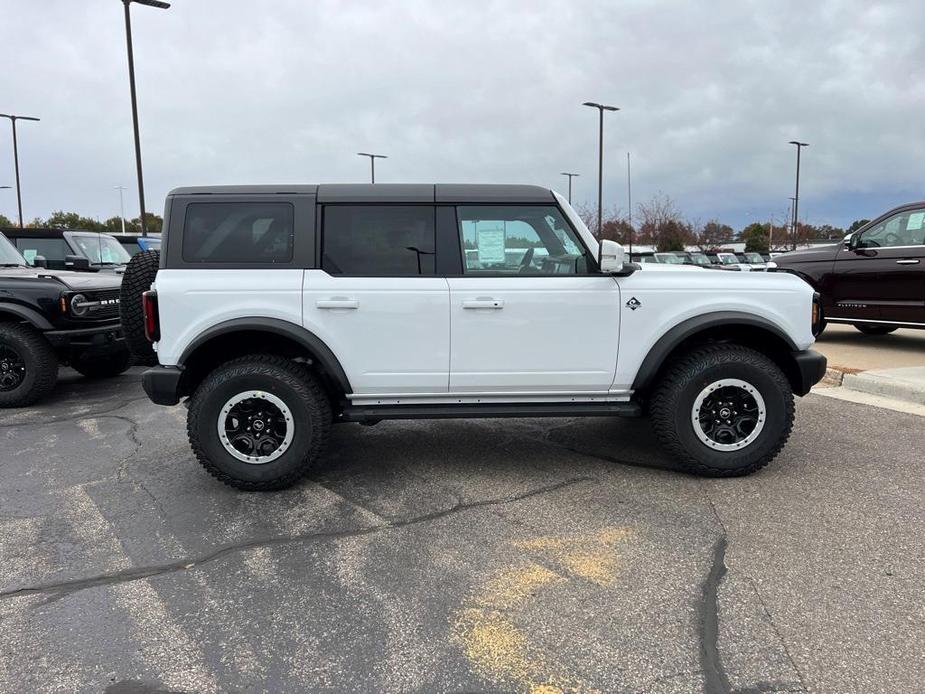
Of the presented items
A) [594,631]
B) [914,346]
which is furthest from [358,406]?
[914,346]

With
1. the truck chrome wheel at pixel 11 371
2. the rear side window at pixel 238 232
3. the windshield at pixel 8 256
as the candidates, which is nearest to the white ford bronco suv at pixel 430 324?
the rear side window at pixel 238 232

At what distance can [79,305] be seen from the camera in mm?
6332

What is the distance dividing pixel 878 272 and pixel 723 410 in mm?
5551

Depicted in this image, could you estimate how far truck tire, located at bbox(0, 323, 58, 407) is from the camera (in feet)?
20.1

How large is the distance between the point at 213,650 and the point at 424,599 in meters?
0.85

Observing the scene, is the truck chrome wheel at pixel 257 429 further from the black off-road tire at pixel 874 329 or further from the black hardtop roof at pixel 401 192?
the black off-road tire at pixel 874 329

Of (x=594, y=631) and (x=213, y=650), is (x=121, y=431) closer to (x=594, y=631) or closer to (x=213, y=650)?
(x=213, y=650)

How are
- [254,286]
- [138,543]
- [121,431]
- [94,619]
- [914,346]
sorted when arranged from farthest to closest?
→ [914,346] < [121,431] < [254,286] < [138,543] < [94,619]

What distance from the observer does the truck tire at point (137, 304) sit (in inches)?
165

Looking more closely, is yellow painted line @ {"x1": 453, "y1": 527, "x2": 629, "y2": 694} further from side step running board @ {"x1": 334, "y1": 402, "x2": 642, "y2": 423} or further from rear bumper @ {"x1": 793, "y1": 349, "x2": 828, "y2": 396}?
rear bumper @ {"x1": 793, "y1": 349, "x2": 828, "y2": 396}

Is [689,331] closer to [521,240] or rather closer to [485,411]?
[521,240]

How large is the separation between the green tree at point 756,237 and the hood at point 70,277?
149 ft

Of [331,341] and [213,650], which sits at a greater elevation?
[331,341]

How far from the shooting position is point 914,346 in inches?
342
